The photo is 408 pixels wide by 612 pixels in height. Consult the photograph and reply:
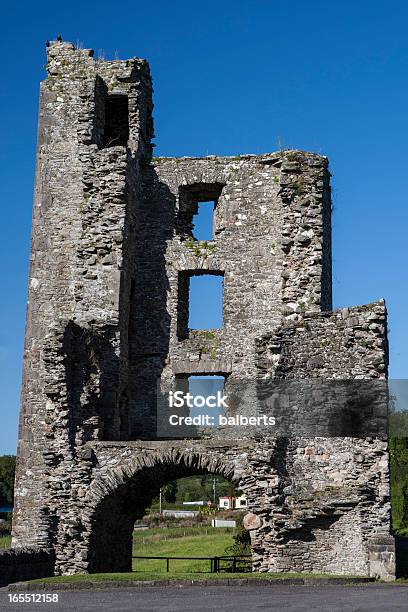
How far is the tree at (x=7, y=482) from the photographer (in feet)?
250

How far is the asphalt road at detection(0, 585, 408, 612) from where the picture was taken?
43.0 feet

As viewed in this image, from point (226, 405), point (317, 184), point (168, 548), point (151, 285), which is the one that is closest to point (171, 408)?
point (226, 405)

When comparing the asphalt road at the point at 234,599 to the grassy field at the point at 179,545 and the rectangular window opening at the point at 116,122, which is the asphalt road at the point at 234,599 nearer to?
the grassy field at the point at 179,545

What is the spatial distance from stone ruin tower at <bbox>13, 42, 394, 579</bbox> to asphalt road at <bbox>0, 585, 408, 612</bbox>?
2816 millimetres

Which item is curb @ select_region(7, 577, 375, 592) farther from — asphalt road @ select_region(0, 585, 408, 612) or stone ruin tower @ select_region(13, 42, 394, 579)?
stone ruin tower @ select_region(13, 42, 394, 579)

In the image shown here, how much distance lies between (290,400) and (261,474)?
76.7 inches

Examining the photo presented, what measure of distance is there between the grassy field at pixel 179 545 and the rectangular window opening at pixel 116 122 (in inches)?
489

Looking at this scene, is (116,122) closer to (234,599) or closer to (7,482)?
(234,599)

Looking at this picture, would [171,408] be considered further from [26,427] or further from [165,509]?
[165,509]

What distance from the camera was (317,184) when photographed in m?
23.9

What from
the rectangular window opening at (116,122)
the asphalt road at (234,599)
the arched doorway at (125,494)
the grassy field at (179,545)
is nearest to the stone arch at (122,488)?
the arched doorway at (125,494)

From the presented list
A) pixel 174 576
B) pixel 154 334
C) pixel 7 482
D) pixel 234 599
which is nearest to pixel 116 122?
pixel 154 334

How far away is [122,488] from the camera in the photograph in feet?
66.3

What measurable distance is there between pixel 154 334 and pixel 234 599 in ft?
34.0
